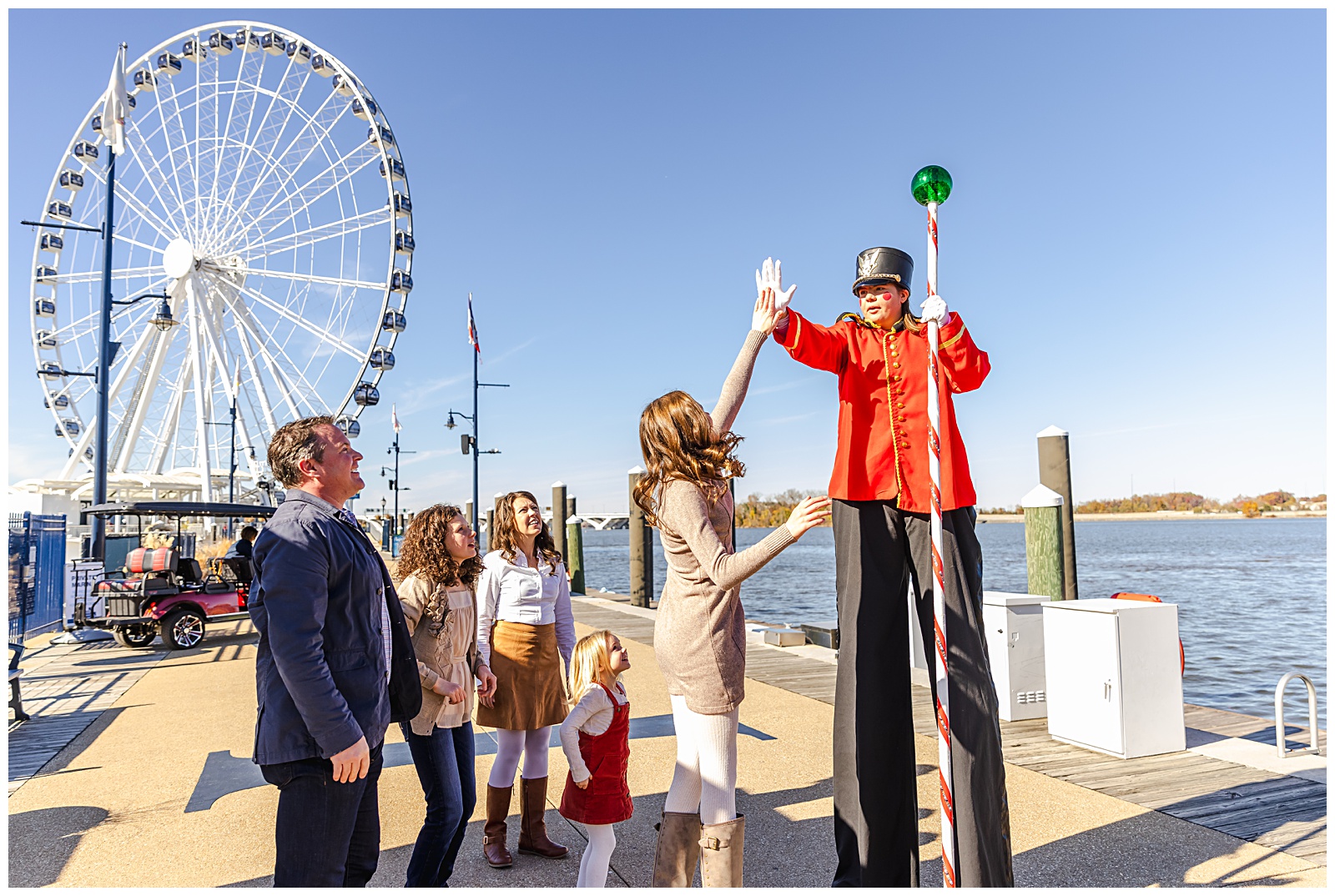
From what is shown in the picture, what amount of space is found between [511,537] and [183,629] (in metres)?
8.54

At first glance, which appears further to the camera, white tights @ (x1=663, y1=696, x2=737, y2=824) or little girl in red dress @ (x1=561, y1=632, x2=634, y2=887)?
little girl in red dress @ (x1=561, y1=632, x2=634, y2=887)

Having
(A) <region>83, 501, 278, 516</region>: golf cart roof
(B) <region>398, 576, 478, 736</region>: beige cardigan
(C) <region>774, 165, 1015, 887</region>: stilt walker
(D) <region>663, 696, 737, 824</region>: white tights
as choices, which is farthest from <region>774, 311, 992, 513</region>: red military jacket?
(A) <region>83, 501, 278, 516</region>: golf cart roof

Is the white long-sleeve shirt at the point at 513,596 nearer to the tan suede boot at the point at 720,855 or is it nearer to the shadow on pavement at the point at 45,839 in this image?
the tan suede boot at the point at 720,855

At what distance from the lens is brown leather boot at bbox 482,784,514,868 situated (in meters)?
3.69

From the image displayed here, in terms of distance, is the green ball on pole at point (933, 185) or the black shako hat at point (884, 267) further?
the black shako hat at point (884, 267)

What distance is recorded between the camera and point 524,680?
3918 mm

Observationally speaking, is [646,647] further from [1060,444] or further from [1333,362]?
[1333,362]

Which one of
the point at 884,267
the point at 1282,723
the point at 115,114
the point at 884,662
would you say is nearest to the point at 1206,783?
the point at 1282,723

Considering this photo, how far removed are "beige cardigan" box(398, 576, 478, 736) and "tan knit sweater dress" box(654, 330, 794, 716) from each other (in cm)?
95

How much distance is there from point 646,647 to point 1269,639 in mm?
14992

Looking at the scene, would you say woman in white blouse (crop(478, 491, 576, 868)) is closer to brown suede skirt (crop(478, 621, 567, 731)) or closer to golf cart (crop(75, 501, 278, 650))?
brown suede skirt (crop(478, 621, 567, 731))

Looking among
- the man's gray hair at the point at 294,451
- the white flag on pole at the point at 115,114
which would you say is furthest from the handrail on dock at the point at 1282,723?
the white flag on pole at the point at 115,114

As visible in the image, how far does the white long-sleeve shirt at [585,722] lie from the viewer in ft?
9.95

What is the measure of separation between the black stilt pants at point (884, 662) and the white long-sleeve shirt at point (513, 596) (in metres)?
1.37
